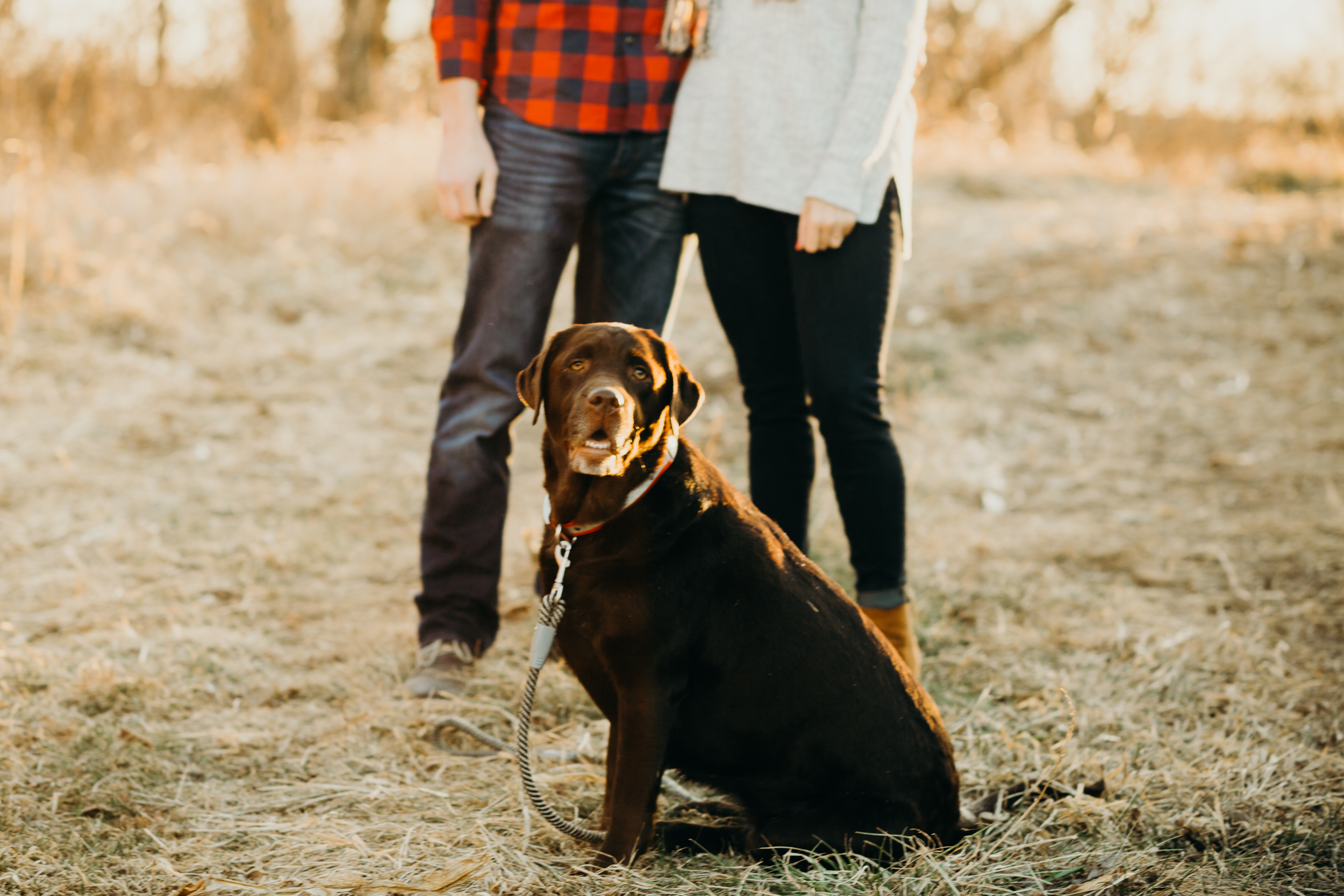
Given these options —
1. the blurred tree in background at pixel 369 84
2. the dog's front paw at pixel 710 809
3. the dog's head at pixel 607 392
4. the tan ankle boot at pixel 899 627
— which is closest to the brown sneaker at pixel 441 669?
the dog's front paw at pixel 710 809

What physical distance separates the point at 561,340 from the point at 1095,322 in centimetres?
465

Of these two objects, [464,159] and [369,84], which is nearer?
[464,159]

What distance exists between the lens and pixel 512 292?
2.54m

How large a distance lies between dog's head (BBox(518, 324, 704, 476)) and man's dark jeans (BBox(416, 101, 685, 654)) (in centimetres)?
57

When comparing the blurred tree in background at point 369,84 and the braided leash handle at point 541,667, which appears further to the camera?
the blurred tree in background at point 369,84

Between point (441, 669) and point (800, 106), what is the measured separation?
169 cm

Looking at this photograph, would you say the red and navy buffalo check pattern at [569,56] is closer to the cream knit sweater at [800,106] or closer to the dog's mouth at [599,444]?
the cream knit sweater at [800,106]

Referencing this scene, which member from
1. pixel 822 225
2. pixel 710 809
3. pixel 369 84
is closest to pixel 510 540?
pixel 710 809

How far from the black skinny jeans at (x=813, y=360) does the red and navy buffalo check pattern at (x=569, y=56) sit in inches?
12.9

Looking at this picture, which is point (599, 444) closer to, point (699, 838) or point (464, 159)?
point (699, 838)

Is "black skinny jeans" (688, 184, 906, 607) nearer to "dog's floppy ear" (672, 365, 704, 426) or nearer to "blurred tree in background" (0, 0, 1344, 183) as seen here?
"dog's floppy ear" (672, 365, 704, 426)

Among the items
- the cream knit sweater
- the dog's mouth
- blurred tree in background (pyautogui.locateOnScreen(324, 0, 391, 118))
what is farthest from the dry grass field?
blurred tree in background (pyautogui.locateOnScreen(324, 0, 391, 118))

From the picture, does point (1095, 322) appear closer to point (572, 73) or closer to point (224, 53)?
point (572, 73)

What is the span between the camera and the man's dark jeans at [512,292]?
8.25ft
